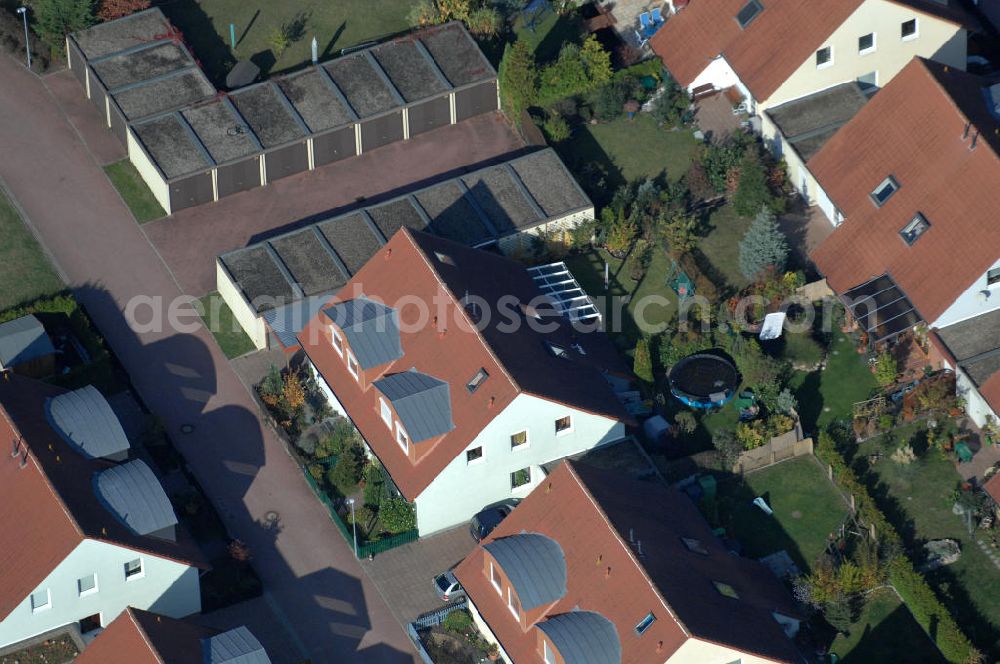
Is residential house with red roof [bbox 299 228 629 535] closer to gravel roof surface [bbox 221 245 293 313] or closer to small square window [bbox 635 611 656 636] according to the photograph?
gravel roof surface [bbox 221 245 293 313]

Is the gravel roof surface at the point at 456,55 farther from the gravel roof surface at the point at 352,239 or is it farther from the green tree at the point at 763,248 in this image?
the green tree at the point at 763,248

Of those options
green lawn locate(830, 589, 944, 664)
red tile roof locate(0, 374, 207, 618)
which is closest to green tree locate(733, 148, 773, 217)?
green lawn locate(830, 589, 944, 664)

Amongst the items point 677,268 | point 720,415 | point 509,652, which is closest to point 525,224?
point 677,268

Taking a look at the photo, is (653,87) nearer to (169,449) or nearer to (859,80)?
(859,80)

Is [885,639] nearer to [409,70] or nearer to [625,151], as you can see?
[625,151]

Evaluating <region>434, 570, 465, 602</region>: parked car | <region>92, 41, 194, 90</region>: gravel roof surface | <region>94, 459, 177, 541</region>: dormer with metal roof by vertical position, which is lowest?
<region>434, 570, 465, 602</region>: parked car

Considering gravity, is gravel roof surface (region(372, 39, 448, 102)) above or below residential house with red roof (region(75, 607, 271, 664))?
above

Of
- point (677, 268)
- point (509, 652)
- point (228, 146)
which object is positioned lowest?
point (509, 652)
